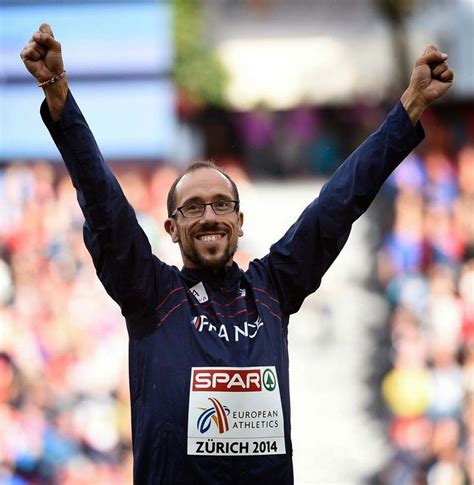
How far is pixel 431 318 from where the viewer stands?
44.3ft

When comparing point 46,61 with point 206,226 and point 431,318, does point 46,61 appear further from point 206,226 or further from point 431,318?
point 431,318

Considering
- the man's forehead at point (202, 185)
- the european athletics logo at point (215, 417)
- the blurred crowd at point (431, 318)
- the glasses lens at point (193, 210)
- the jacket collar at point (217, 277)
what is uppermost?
the blurred crowd at point (431, 318)

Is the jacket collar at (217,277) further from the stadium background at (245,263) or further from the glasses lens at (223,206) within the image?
the stadium background at (245,263)

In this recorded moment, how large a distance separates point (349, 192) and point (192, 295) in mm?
541

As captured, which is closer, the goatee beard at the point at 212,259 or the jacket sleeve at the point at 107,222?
the jacket sleeve at the point at 107,222

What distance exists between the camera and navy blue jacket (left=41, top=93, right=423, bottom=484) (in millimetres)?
3479

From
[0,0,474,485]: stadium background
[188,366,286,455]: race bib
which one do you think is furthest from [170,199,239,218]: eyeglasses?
[0,0,474,485]: stadium background

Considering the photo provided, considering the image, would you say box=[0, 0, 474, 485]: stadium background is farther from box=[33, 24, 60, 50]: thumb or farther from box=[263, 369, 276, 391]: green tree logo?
box=[33, 24, 60, 50]: thumb

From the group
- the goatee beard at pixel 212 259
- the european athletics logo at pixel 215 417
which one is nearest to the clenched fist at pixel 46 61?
the goatee beard at pixel 212 259

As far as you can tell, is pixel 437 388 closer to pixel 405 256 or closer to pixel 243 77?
pixel 405 256

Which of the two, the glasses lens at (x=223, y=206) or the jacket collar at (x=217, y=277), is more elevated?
the glasses lens at (x=223, y=206)

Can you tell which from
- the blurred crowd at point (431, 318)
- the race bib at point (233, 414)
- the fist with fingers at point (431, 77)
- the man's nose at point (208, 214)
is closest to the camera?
the race bib at point (233, 414)

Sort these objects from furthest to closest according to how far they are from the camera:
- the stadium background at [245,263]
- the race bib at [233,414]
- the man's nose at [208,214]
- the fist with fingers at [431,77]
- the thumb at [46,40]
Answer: the stadium background at [245,263], the fist with fingers at [431,77], the man's nose at [208,214], the race bib at [233,414], the thumb at [46,40]

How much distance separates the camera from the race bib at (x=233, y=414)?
138 inches
